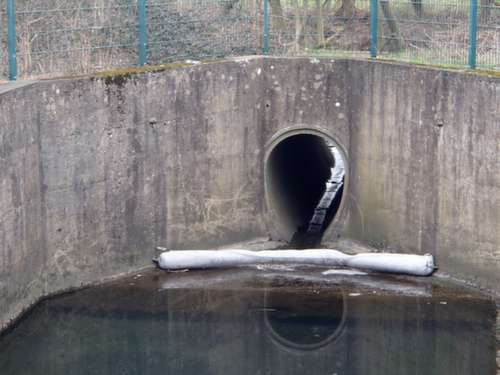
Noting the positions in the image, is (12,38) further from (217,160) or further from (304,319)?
(304,319)

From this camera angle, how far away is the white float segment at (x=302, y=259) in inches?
394

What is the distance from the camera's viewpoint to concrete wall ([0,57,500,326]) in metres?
9.13

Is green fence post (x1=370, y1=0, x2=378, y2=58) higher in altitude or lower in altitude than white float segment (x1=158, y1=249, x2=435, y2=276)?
higher

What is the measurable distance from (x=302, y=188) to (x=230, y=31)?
3.90 metres

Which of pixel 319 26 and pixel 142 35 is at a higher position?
pixel 319 26

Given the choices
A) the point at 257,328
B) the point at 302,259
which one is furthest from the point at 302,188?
the point at 257,328

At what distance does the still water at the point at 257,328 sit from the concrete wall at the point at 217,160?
0.53m

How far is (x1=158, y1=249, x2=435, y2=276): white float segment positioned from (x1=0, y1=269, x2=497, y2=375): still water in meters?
0.18

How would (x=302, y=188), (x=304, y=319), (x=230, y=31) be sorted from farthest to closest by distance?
(x=302, y=188)
(x=230, y=31)
(x=304, y=319)

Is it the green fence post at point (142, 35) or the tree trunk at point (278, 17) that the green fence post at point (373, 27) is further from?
the green fence post at point (142, 35)

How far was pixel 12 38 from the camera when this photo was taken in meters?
9.05

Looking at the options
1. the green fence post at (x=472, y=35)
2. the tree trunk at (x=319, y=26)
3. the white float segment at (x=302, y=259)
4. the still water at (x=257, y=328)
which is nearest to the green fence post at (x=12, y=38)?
the still water at (x=257, y=328)

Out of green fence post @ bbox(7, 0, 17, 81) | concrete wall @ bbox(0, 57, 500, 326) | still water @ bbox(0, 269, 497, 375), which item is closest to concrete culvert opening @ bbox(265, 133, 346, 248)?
concrete wall @ bbox(0, 57, 500, 326)

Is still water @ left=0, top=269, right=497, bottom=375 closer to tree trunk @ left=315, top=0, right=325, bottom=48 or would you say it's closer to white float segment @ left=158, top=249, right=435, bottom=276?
white float segment @ left=158, top=249, right=435, bottom=276
